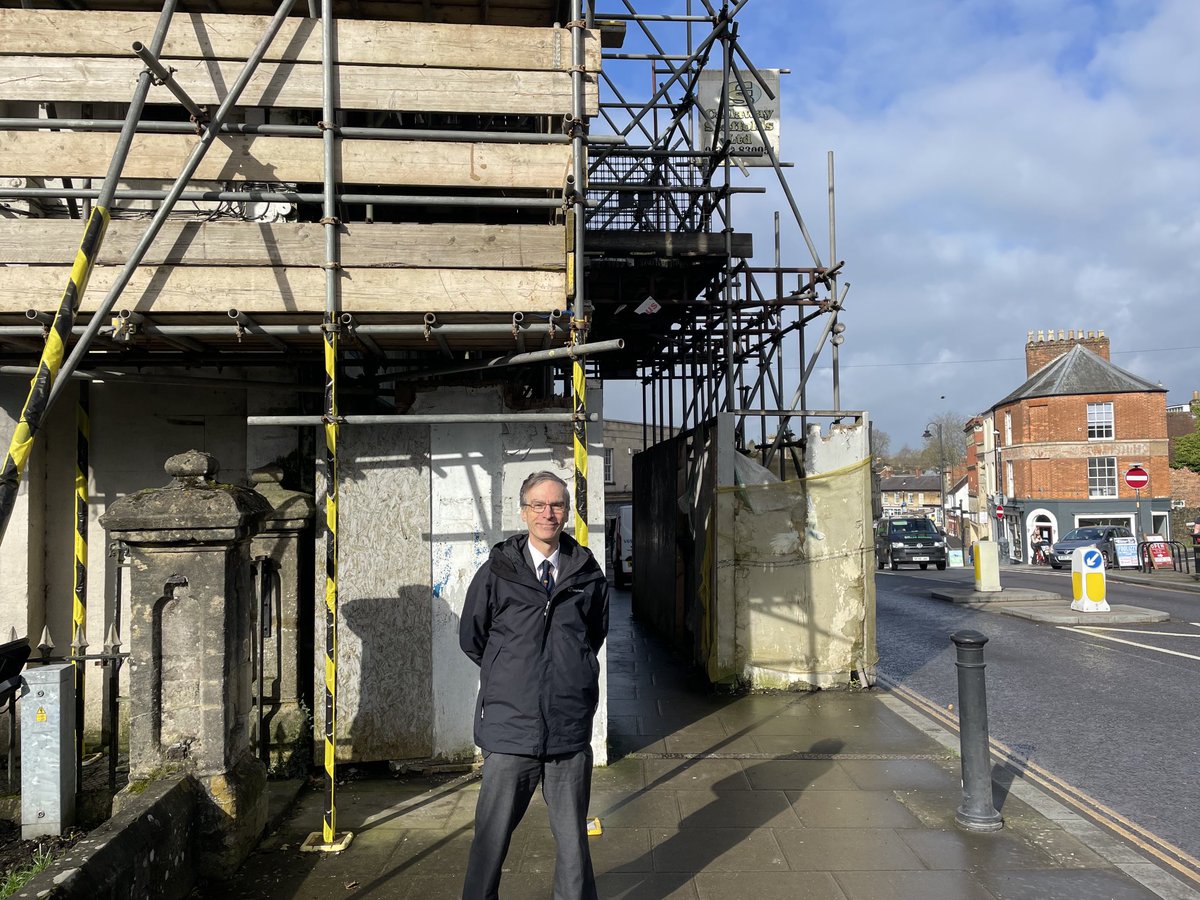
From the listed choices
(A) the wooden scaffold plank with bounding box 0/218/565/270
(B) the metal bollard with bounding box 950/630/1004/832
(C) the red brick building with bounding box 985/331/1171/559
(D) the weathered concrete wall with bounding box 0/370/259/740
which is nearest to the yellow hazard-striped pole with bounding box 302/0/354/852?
(A) the wooden scaffold plank with bounding box 0/218/565/270

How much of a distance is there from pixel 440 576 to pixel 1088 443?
151 ft

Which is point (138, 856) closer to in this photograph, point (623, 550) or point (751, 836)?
point (751, 836)

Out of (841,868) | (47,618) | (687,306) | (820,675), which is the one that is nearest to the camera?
(841,868)

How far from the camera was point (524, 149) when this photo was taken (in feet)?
17.6

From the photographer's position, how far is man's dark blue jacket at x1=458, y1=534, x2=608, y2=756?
3.41 m

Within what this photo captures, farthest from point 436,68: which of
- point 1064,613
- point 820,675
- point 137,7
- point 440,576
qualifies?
point 1064,613

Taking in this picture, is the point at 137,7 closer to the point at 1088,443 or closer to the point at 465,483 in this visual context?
the point at 465,483

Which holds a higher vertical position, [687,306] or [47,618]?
[687,306]

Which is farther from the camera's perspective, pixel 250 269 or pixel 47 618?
pixel 47 618

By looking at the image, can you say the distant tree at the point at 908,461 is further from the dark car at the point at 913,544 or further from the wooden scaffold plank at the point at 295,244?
the wooden scaffold plank at the point at 295,244

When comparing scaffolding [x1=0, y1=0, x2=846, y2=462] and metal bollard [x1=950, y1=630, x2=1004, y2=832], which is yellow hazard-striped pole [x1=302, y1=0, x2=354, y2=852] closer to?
scaffolding [x1=0, y1=0, x2=846, y2=462]

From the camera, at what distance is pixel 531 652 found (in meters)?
3.47

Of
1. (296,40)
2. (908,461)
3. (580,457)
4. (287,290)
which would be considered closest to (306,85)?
(296,40)

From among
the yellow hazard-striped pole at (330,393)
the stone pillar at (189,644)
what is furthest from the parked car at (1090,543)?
the stone pillar at (189,644)
